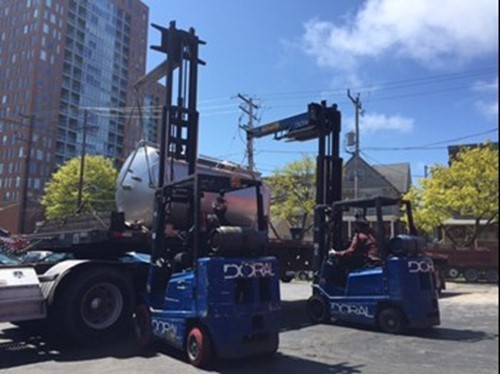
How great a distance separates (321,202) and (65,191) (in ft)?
141

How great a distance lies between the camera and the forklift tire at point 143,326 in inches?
331

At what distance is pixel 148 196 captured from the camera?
10891 mm

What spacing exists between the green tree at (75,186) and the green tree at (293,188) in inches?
631

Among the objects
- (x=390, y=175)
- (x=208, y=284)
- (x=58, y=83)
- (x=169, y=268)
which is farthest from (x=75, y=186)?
(x=208, y=284)

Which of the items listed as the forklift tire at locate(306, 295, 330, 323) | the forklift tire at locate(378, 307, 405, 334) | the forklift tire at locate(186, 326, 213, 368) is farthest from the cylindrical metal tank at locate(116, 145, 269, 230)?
the forklift tire at locate(378, 307, 405, 334)

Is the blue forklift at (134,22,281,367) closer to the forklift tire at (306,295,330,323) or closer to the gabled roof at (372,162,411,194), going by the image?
the forklift tire at (306,295,330,323)

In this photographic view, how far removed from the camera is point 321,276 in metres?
11.9

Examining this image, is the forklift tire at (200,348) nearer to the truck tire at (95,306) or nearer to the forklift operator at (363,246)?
the truck tire at (95,306)

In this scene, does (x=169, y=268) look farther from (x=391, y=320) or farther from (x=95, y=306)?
(x=391, y=320)

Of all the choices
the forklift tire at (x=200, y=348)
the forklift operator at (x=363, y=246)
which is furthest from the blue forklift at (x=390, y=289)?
the forklift tire at (x=200, y=348)

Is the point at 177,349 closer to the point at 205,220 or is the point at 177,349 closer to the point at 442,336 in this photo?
the point at 205,220

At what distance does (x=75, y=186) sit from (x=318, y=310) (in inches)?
1740

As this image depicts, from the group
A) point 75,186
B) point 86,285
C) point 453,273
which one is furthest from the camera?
point 75,186

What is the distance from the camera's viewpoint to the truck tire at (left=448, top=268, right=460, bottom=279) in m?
27.5
